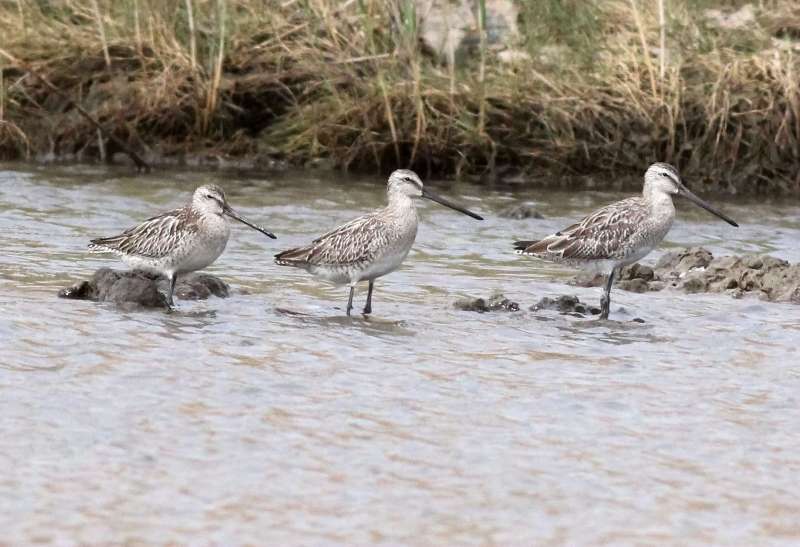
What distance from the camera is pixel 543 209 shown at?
13.6 meters

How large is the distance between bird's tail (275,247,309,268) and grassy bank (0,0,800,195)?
4604 millimetres

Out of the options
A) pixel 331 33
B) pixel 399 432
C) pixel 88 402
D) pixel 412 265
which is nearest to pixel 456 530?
pixel 399 432

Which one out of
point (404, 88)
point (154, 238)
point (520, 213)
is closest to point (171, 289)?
point (154, 238)

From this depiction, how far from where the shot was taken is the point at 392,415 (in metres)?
6.93

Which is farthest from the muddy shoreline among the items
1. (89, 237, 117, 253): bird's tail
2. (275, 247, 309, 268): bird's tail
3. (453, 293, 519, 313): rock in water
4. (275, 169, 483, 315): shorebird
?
(89, 237, 117, 253): bird's tail

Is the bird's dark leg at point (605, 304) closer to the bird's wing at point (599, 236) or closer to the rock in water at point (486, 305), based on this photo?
the bird's wing at point (599, 236)

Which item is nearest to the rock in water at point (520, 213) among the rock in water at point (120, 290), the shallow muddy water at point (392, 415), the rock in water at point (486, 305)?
the shallow muddy water at point (392, 415)

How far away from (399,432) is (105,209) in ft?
23.0

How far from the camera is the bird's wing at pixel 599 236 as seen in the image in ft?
32.5

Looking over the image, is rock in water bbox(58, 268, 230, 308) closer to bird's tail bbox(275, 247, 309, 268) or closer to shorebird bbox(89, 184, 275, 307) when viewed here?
shorebird bbox(89, 184, 275, 307)

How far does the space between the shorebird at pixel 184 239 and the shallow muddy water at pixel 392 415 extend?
32 cm

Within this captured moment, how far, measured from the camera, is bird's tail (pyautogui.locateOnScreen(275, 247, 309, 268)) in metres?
9.82

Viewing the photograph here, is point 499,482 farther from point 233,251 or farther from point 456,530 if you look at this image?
point 233,251

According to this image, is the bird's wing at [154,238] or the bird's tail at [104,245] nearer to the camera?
the bird's wing at [154,238]
